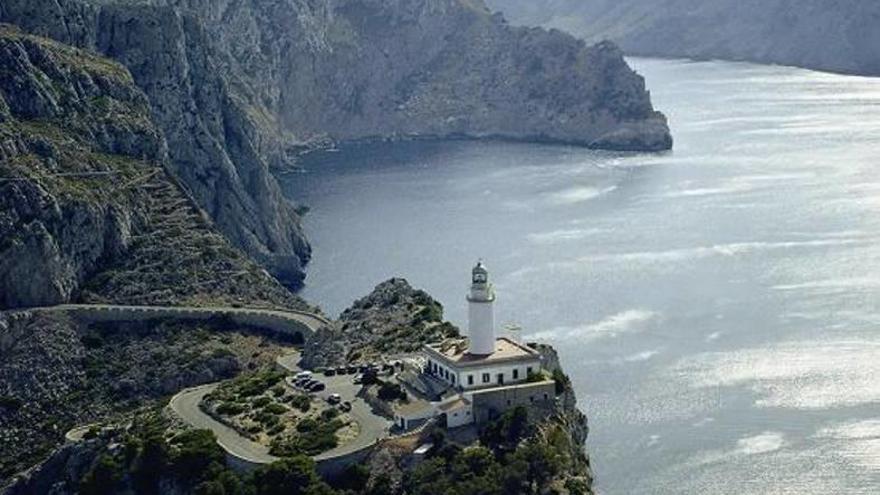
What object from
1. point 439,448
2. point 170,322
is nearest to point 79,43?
point 170,322

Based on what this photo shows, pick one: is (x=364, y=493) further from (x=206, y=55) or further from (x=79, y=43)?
(x=206, y=55)

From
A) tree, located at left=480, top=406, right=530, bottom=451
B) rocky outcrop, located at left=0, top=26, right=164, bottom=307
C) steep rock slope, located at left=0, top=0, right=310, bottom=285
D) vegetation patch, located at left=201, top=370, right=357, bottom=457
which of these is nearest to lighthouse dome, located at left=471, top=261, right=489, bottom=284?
tree, located at left=480, top=406, right=530, bottom=451

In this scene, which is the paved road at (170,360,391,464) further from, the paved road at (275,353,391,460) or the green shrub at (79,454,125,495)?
the green shrub at (79,454,125,495)

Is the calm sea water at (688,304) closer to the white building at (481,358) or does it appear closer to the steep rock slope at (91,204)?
the white building at (481,358)

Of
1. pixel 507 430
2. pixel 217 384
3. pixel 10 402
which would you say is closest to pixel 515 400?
pixel 507 430

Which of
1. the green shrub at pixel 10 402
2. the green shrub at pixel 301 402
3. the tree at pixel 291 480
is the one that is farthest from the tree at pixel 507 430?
the green shrub at pixel 10 402

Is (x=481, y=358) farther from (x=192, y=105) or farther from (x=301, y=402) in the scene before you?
(x=192, y=105)
